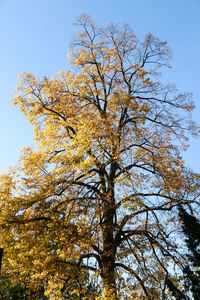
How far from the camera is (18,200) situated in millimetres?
8250

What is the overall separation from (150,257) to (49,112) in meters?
8.28

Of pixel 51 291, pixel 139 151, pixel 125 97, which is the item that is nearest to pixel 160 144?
pixel 139 151

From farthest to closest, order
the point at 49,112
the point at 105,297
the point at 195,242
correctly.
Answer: the point at 195,242
the point at 49,112
the point at 105,297

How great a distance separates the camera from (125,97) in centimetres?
1116

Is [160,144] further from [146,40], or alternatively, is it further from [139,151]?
[146,40]

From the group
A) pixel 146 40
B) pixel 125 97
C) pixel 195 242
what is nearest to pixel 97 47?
pixel 146 40

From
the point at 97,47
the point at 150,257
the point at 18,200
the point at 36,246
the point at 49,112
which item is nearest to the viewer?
the point at 18,200

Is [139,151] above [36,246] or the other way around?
above

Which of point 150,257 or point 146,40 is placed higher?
point 146,40

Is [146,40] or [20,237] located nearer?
[20,237]

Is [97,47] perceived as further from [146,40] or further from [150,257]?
[150,257]

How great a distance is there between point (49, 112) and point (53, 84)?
1.56m

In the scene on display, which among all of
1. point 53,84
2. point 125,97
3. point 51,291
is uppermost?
point 53,84

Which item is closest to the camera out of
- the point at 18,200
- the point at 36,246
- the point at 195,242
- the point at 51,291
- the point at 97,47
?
the point at 18,200
